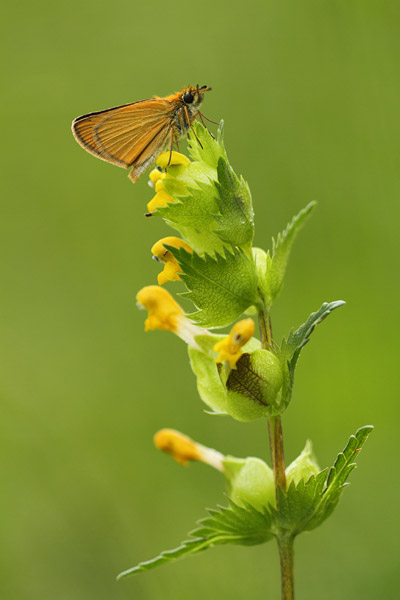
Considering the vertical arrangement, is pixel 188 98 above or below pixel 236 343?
above

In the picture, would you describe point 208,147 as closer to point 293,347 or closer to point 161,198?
point 161,198

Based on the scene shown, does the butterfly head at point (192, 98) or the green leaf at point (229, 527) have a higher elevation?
the butterfly head at point (192, 98)

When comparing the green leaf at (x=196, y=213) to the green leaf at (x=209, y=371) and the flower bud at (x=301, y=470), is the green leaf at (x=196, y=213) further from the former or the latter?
the flower bud at (x=301, y=470)

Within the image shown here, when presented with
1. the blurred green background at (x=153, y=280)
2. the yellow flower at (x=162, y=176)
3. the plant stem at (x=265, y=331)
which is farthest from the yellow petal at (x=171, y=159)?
the blurred green background at (x=153, y=280)

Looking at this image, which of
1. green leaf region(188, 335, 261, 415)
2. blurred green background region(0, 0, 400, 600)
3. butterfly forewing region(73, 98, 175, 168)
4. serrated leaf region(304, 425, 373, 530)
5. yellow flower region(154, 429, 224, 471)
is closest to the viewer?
serrated leaf region(304, 425, 373, 530)

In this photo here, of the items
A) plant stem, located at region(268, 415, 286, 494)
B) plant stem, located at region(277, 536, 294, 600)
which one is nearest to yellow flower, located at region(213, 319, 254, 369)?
plant stem, located at region(268, 415, 286, 494)

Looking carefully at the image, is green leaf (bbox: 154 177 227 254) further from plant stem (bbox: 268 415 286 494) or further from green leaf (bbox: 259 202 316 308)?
plant stem (bbox: 268 415 286 494)

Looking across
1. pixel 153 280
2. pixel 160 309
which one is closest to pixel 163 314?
pixel 160 309
